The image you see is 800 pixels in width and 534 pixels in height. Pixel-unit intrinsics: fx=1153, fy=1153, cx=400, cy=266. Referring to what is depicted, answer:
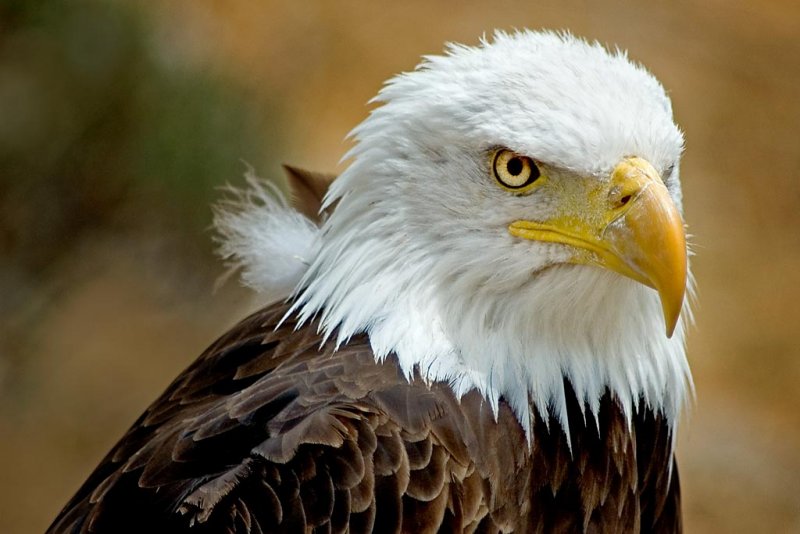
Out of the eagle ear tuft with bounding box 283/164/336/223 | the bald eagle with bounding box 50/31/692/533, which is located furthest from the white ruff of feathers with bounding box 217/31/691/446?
the eagle ear tuft with bounding box 283/164/336/223

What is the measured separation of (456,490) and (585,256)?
52 centimetres

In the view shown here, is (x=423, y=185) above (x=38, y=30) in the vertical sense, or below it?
below

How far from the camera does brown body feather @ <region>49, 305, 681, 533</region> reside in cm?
212

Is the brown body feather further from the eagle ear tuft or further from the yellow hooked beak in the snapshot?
the eagle ear tuft

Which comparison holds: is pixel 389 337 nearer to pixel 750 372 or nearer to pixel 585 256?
pixel 585 256

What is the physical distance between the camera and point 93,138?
503 centimetres

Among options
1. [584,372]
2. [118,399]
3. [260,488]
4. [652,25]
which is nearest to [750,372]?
[652,25]

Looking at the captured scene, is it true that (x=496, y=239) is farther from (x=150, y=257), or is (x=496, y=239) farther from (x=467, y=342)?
(x=150, y=257)

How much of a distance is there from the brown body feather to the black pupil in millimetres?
445

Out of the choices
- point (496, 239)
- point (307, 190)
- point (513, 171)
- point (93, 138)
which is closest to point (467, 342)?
point (496, 239)

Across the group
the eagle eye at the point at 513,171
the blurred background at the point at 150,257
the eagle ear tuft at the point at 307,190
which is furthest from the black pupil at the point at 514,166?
the blurred background at the point at 150,257

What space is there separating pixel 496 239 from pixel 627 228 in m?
0.27

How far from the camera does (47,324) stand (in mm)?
5289

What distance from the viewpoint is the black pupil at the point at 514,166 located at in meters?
2.25
